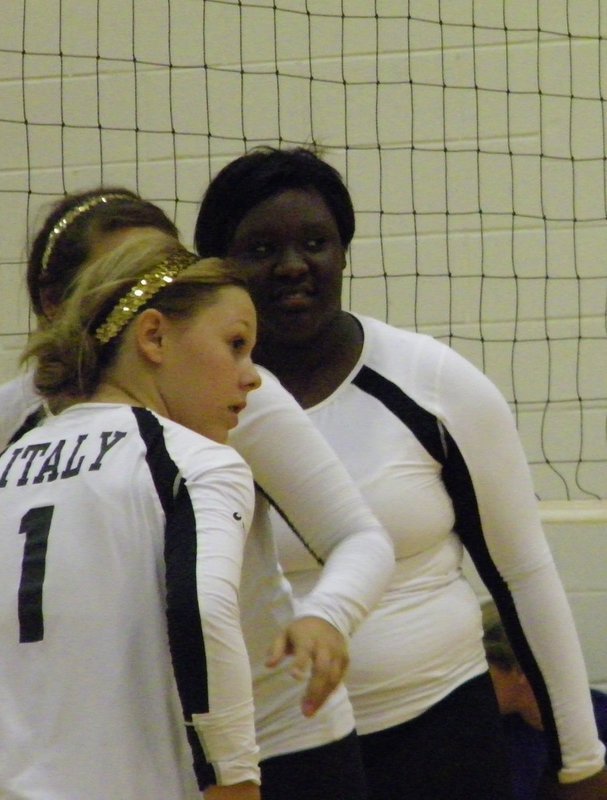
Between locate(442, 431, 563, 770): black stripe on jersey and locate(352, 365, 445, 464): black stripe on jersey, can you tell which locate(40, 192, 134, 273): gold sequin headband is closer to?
locate(352, 365, 445, 464): black stripe on jersey

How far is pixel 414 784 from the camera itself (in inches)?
59.1

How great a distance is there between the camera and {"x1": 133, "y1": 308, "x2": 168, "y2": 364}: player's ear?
1194 millimetres

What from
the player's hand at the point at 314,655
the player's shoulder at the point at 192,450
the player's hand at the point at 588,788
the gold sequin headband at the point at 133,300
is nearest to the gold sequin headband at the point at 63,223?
the gold sequin headband at the point at 133,300

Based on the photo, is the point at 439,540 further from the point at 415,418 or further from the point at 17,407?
the point at 17,407

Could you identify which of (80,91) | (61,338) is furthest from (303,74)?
(61,338)

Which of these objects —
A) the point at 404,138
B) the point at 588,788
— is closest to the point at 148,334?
the point at 588,788

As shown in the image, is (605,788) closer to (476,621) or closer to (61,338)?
(476,621)

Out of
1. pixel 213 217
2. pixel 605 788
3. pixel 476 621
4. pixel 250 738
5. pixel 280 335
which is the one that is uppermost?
pixel 213 217

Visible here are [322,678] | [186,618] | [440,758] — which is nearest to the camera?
[186,618]

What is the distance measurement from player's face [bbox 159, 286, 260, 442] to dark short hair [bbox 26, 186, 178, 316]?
0.31 metres

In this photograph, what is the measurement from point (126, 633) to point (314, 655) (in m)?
0.18

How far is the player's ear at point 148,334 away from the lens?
1.19 metres

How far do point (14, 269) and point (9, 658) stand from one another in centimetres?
251

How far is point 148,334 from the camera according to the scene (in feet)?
3.94
